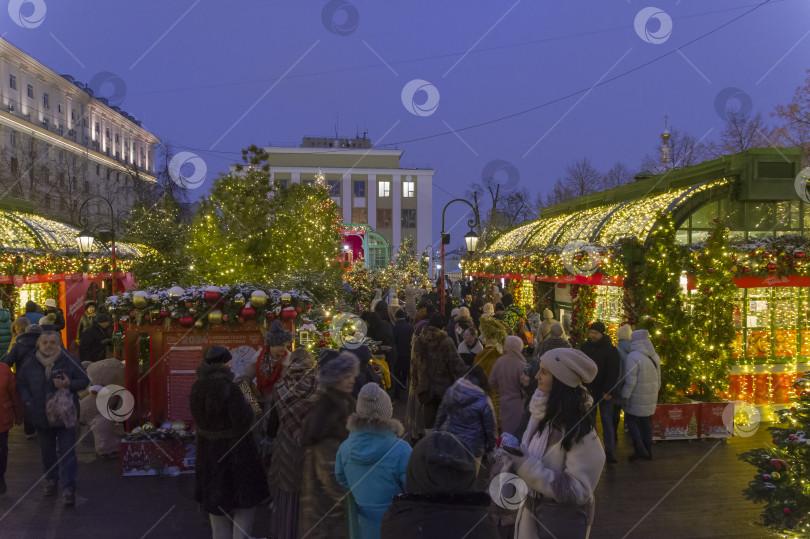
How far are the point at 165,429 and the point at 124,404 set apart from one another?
115 cm

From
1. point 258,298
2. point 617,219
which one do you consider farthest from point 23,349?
point 617,219

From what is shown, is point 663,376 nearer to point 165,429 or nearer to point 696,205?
point 696,205

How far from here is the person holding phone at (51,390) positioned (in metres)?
5.88

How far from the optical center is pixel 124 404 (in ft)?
24.9

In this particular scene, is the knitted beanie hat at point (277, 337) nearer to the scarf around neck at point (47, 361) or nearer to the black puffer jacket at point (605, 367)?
the scarf around neck at point (47, 361)

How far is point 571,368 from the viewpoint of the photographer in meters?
3.09

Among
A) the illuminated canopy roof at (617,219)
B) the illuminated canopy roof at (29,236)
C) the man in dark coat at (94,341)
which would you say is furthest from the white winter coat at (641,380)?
the illuminated canopy roof at (29,236)

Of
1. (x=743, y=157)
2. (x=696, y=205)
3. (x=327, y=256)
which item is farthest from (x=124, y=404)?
(x=327, y=256)

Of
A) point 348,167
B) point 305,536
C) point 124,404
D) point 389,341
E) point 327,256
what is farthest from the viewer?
point 348,167

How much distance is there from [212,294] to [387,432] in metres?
4.66

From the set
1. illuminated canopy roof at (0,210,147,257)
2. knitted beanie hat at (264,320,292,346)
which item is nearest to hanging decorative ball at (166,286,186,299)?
knitted beanie hat at (264,320,292,346)

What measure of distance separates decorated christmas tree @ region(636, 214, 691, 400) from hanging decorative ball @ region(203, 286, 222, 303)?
6079mm

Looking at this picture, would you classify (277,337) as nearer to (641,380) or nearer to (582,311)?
(641,380)

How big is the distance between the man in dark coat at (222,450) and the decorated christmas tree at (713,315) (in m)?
7.17
